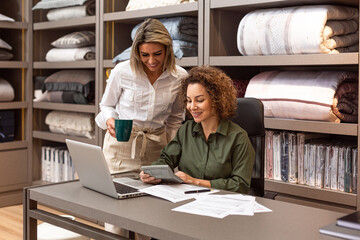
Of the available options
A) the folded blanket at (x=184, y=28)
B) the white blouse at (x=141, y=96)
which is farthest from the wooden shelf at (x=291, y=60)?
the white blouse at (x=141, y=96)

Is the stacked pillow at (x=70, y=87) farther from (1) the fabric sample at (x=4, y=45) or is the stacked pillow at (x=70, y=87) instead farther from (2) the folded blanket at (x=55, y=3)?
(2) the folded blanket at (x=55, y=3)

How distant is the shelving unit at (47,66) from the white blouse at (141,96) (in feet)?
3.94

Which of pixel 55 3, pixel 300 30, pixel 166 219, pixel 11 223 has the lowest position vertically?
pixel 11 223

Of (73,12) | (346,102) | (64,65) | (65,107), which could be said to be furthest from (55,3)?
(346,102)

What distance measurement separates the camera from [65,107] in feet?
13.3

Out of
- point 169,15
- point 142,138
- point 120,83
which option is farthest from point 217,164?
point 169,15

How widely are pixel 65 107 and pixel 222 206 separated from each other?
262 centimetres

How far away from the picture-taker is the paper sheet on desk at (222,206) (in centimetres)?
160

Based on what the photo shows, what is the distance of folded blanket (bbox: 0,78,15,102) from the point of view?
4195 mm

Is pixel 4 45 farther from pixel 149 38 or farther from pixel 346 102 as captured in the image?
pixel 346 102

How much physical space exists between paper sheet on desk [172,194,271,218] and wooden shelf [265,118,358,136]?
941 millimetres

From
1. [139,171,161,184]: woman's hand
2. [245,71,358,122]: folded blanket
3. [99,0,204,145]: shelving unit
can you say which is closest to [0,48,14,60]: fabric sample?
[99,0,204,145]: shelving unit

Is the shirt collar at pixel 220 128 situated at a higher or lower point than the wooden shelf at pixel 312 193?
higher

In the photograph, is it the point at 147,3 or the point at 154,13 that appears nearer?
the point at 154,13
